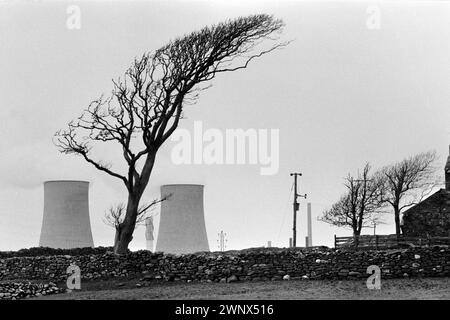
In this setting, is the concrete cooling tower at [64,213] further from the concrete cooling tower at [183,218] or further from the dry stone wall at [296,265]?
the dry stone wall at [296,265]

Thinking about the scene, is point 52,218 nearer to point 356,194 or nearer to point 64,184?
point 64,184

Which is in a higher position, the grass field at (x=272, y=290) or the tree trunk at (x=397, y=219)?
the tree trunk at (x=397, y=219)

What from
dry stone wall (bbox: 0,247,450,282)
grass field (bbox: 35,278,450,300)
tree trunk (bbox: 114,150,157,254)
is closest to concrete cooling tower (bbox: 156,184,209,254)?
tree trunk (bbox: 114,150,157,254)

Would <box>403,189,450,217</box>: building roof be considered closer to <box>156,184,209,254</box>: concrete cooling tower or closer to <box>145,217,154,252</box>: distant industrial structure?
<box>145,217,154,252</box>: distant industrial structure

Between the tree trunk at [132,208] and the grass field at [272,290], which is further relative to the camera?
the tree trunk at [132,208]

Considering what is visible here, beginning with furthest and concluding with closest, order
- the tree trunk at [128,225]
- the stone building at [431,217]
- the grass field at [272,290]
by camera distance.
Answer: the stone building at [431,217] < the tree trunk at [128,225] < the grass field at [272,290]

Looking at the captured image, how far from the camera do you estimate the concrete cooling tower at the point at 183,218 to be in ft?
94.9

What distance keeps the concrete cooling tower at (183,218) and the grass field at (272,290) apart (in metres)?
5.62

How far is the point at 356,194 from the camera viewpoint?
5162 cm

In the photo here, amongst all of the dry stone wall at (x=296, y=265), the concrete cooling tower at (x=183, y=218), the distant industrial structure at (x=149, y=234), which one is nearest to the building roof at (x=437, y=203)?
the distant industrial structure at (x=149, y=234)

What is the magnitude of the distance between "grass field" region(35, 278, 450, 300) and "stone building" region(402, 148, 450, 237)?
63.1 feet

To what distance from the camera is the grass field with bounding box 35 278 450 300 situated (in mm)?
19031
